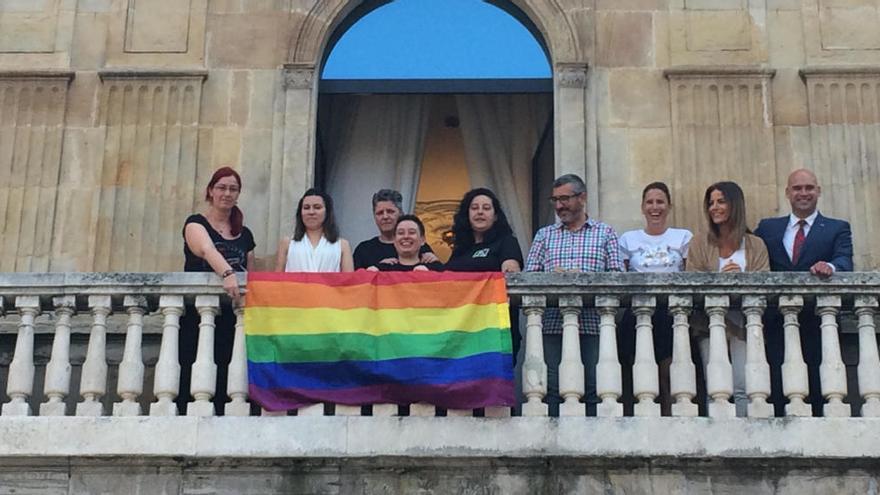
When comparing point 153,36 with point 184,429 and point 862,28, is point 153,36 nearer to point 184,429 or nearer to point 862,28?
point 184,429

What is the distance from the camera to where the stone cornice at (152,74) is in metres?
14.1

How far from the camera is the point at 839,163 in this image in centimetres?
1376

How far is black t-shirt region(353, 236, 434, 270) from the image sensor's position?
1188 centimetres

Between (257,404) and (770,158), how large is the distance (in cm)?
A: 557

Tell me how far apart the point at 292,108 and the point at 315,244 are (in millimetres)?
2588

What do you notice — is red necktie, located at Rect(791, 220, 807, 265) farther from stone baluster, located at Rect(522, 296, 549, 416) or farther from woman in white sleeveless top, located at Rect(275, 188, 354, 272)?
woman in white sleeveless top, located at Rect(275, 188, 354, 272)

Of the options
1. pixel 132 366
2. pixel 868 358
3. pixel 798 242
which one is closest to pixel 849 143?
pixel 798 242

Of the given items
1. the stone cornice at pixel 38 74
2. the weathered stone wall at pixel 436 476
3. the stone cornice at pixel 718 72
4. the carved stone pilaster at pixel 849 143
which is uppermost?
the stone cornice at pixel 718 72

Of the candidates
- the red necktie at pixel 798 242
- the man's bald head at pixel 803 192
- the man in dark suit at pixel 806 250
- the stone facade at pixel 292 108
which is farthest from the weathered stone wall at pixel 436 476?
the stone facade at pixel 292 108

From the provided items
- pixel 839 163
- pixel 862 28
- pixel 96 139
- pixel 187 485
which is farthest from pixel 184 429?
pixel 862 28

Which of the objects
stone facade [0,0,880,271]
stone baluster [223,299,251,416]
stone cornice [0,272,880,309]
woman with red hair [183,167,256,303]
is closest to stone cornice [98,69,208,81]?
stone facade [0,0,880,271]

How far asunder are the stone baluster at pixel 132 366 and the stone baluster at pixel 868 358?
5133mm

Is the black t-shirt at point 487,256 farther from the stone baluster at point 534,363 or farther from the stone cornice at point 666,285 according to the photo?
the stone baluster at point 534,363

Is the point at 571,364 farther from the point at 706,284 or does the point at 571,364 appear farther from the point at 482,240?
the point at 482,240
